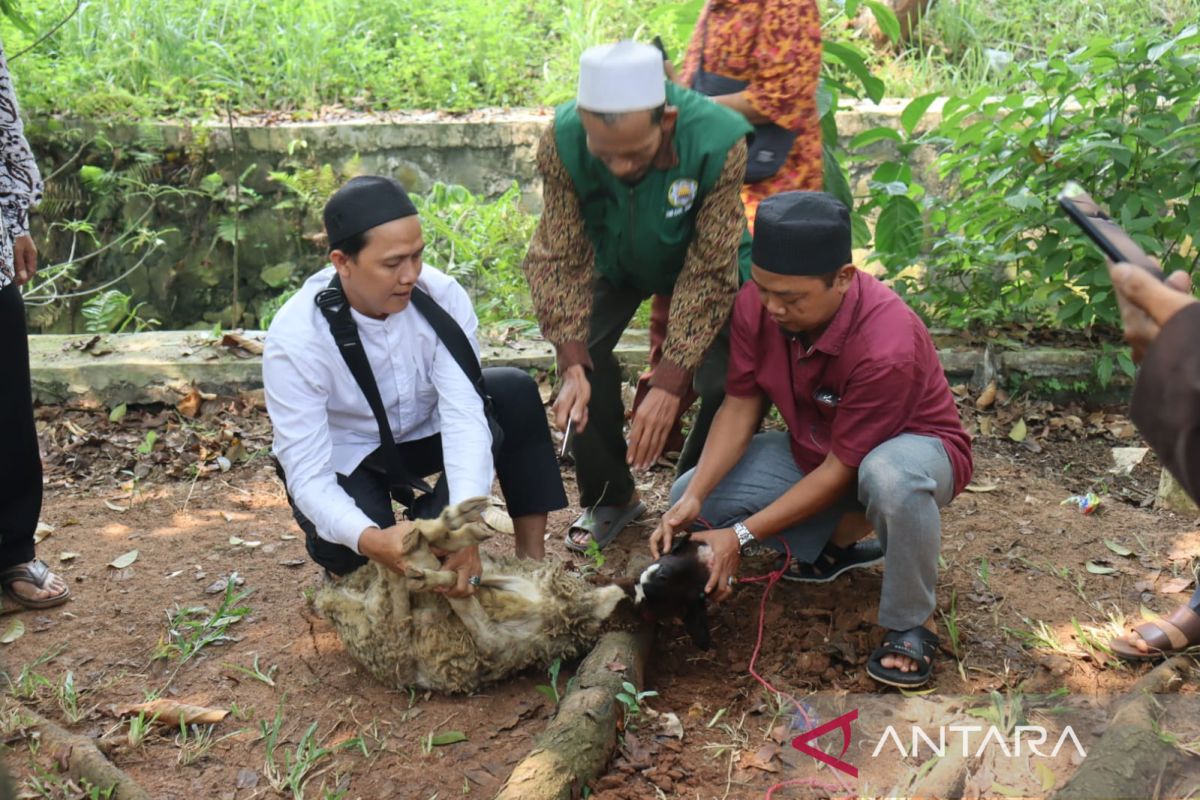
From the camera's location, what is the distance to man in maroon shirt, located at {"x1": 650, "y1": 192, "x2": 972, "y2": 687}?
303cm

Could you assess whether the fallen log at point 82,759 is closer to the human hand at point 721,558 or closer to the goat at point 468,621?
the goat at point 468,621

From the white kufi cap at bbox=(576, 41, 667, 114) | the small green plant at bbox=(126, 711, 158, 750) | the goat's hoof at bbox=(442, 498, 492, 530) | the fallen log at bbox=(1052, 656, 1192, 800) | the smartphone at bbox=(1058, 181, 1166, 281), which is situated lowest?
the small green plant at bbox=(126, 711, 158, 750)

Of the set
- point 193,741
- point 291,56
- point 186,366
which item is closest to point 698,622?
point 193,741

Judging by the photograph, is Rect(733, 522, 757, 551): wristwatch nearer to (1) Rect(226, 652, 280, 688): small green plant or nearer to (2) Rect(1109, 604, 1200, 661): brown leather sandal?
(2) Rect(1109, 604, 1200, 661): brown leather sandal

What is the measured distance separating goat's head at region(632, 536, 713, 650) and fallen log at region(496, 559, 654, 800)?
12 centimetres

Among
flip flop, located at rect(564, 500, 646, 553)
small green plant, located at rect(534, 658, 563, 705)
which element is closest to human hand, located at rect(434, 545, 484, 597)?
small green plant, located at rect(534, 658, 563, 705)

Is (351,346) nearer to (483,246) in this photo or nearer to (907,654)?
(907,654)

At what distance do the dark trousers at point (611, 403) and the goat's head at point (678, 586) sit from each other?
779 millimetres

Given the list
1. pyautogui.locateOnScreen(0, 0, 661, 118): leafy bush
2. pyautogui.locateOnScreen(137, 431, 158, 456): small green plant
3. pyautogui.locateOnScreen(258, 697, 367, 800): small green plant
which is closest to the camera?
pyautogui.locateOnScreen(258, 697, 367, 800): small green plant

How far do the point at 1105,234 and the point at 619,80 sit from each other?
1513 mm

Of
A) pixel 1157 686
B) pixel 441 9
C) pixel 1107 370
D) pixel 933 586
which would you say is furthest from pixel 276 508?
pixel 441 9

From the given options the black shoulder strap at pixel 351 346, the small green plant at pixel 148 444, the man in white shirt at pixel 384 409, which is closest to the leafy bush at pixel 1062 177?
the man in white shirt at pixel 384 409

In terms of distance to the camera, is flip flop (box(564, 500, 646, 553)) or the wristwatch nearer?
the wristwatch

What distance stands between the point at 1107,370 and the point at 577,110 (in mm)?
3043
